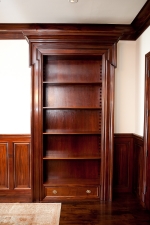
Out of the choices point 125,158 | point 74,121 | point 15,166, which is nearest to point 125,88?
point 74,121

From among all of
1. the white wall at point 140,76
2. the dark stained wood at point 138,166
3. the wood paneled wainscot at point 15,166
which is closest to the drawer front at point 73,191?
the wood paneled wainscot at point 15,166

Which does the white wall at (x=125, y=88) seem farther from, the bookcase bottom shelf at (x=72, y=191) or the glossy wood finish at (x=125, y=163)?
the bookcase bottom shelf at (x=72, y=191)

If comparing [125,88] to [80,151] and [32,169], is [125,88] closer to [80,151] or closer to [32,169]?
[80,151]

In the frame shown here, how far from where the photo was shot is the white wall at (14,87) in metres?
3.00

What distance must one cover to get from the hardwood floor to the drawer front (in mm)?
137

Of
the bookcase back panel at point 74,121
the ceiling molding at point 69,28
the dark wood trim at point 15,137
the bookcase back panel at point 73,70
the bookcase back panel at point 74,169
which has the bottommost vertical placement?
the bookcase back panel at point 74,169

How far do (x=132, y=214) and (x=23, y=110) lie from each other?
2106 mm

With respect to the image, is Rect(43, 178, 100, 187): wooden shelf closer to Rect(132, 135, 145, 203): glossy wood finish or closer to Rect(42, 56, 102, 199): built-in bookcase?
Rect(42, 56, 102, 199): built-in bookcase

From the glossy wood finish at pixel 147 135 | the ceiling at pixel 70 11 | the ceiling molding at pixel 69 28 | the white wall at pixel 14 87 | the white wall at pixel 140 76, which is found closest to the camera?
the ceiling at pixel 70 11

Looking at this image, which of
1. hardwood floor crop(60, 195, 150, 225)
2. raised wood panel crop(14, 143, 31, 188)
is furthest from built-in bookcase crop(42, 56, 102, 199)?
hardwood floor crop(60, 195, 150, 225)

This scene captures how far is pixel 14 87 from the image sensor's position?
9.93ft

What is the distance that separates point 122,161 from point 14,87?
2.04 m

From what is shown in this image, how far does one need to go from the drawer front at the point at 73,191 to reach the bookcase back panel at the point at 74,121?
2.81 ft

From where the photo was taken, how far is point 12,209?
8.47 ft
